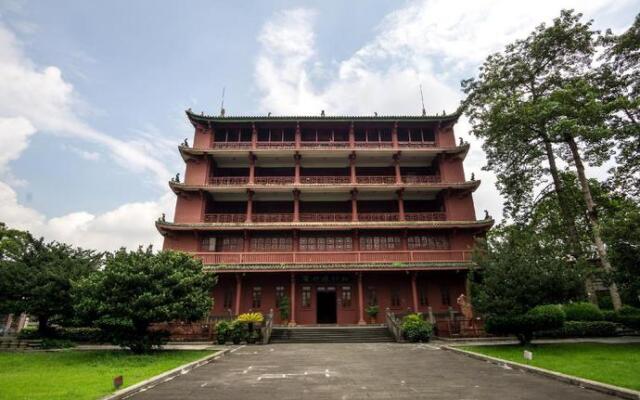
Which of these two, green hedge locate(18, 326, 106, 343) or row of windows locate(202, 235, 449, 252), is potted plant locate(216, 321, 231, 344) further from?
row of windows locate(202, 235, 449, 252)

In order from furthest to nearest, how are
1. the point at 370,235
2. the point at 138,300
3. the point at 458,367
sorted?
1. the point at 370,235
2. the point at 138,300
3. the point at 458,367

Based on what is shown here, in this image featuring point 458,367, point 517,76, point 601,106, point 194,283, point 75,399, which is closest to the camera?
point 75,399

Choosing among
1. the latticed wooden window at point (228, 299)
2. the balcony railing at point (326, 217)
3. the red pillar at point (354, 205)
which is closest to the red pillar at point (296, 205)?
the balcony railing at point (326, 217)

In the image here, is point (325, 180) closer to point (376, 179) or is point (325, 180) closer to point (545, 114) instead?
point (376, 179)

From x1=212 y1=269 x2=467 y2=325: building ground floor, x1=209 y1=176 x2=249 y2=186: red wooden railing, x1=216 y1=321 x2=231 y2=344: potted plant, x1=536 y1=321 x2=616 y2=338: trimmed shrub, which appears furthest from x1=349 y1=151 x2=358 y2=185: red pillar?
x1=536 y1=321 x2=616 y2=338: trimmed shrub

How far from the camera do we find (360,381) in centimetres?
851

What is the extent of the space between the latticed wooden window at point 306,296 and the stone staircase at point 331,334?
357cm

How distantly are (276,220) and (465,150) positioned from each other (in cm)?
1520

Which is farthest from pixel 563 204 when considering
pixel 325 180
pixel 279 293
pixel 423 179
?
pixel 279 293

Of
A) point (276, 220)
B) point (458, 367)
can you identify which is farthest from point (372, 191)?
point (458, 367)

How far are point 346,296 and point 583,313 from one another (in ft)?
43.9

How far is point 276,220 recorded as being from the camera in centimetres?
2614

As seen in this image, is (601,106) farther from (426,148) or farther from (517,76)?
(426,148)

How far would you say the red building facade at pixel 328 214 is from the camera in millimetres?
23469
